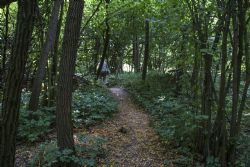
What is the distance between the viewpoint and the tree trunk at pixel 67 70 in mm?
5656

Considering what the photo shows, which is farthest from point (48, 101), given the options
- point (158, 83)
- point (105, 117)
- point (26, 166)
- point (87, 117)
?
point (158, 83)

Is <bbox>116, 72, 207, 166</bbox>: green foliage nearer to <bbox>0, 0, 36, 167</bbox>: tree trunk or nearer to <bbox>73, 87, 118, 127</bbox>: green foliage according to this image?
<bbox>73, 87, 118, 127</bbox>: green foliage

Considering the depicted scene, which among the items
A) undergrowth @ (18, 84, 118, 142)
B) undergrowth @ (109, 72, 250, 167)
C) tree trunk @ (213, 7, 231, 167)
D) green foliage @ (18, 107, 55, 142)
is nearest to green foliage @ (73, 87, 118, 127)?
undergrowth @ (18, 84, 118, 142)

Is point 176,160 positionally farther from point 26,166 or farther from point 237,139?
point 26,166

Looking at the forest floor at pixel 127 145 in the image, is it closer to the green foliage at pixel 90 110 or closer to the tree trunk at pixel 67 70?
the green foliage at pixel 90 110

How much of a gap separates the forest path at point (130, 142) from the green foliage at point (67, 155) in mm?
324

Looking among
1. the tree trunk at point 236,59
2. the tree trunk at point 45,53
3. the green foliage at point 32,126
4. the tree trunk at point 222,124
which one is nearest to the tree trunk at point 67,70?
the green foliage at point 32,126

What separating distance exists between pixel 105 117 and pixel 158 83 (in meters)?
6.56

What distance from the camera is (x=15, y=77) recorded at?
3758 millimetres

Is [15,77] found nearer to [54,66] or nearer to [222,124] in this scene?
[222,124]

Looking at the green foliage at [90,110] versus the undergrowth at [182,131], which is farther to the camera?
the green foliage at [90,110]

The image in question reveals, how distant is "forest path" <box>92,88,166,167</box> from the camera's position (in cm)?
709

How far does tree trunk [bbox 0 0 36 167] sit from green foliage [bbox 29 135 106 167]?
1.87 meters

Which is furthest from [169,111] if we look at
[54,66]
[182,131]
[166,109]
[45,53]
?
[45,53]
